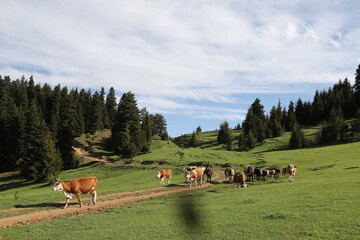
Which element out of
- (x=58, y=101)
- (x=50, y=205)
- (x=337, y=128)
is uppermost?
(x=58, y=101)

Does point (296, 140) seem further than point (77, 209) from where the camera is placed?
Yes

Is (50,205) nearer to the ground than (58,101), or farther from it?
nearer to the ground

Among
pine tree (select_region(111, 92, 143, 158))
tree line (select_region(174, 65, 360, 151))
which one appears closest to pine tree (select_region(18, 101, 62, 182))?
pine tree (select_region(111, 92, 143, 158))

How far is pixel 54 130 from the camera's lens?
90.2 m

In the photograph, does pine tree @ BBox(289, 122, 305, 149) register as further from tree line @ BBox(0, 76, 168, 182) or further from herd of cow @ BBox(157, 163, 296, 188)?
herd of cow @ BBox(157, 163, 296, 188)

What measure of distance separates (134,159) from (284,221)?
52.1 meters

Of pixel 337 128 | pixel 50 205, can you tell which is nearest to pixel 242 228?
pixel 50 205

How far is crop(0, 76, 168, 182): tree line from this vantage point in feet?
185

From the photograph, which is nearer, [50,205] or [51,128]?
[50,205]

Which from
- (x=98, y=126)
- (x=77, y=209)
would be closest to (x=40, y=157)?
(x=77, y=209)

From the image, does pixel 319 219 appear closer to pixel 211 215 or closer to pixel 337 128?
pixel 211 215

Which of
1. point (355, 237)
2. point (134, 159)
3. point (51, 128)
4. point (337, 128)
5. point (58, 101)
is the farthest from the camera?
point (58, 101)

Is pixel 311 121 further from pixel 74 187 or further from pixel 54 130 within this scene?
pixel 74 187

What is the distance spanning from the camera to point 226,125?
397 feet
